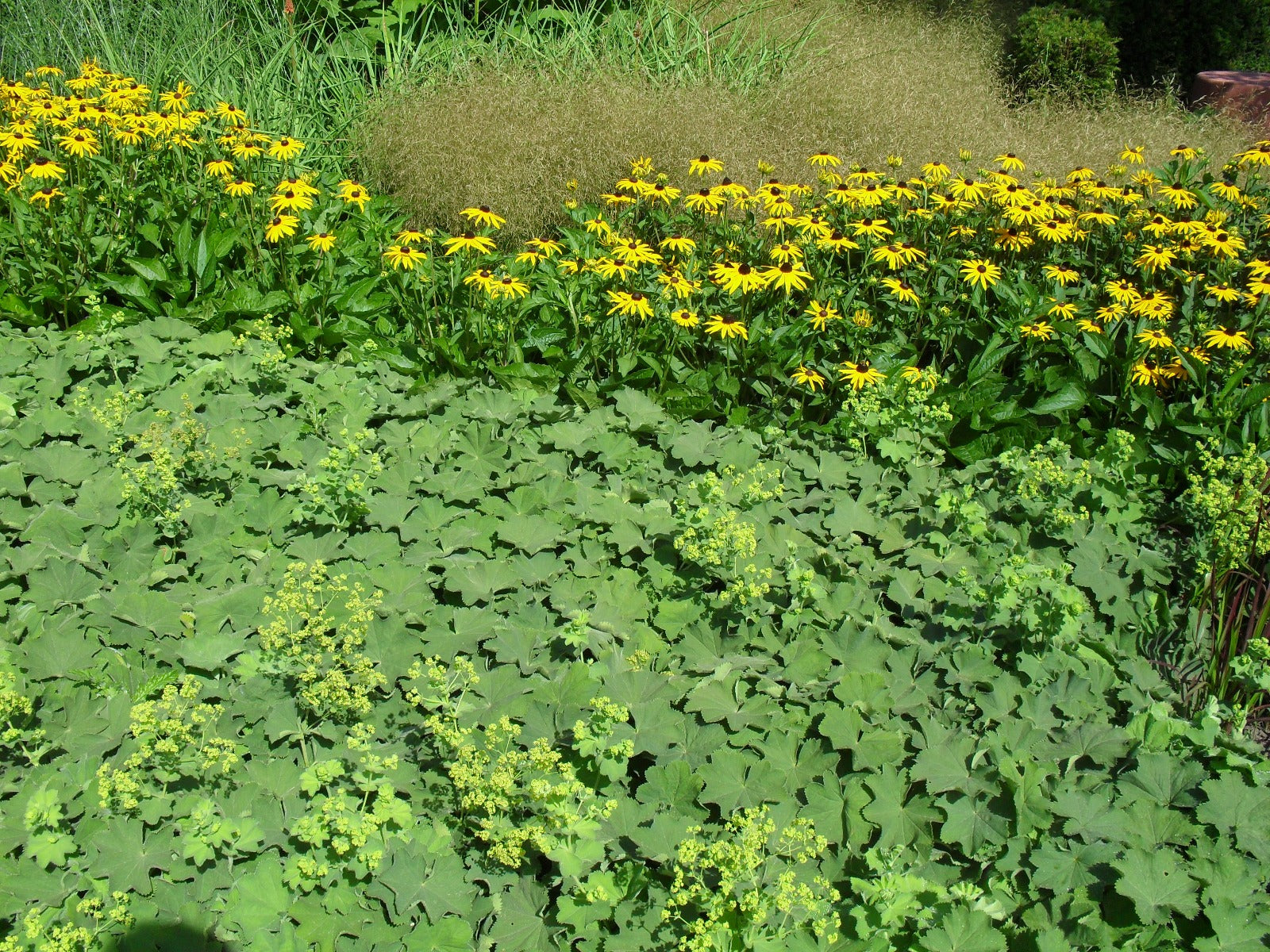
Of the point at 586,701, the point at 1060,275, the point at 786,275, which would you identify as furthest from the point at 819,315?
the point at 586,701

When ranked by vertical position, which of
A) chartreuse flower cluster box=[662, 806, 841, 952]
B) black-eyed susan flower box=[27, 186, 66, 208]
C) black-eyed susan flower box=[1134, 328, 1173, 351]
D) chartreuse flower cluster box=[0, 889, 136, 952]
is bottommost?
chartreuse flower cluster box=[662, 806, 841, 952]

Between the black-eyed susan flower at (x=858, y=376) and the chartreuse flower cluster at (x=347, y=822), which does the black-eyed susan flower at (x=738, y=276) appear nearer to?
the black-eyed susan flower at (x=858, y=376)

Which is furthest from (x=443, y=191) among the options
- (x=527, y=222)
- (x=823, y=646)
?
(x=823, y=646)

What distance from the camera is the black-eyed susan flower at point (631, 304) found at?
3314 millimetres

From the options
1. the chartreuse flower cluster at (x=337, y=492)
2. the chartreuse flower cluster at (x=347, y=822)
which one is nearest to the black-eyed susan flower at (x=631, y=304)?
the chartreuse flower cluster at (x=337, y=492)

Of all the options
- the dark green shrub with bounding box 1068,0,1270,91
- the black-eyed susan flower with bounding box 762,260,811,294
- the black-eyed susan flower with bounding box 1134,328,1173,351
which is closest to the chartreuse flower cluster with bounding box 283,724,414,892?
the black-eyed susan flower with bounding box 762,260,811,294

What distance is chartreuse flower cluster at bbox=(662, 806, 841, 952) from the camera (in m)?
1.63

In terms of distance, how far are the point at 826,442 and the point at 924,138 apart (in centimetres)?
342

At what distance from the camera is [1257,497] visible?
2.44 m

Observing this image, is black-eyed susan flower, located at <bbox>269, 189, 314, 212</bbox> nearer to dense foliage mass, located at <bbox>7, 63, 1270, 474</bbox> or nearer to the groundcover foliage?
dense foliage mass, located at <bbox>7, 63, 1270, 474</bbox>

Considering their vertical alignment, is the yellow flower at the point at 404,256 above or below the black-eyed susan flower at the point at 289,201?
A: below

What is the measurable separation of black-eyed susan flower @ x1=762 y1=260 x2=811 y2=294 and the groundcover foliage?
646mm

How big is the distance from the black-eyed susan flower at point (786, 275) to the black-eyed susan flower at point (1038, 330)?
0.73 meters

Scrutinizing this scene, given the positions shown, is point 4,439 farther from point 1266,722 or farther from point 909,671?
point 1266,722
